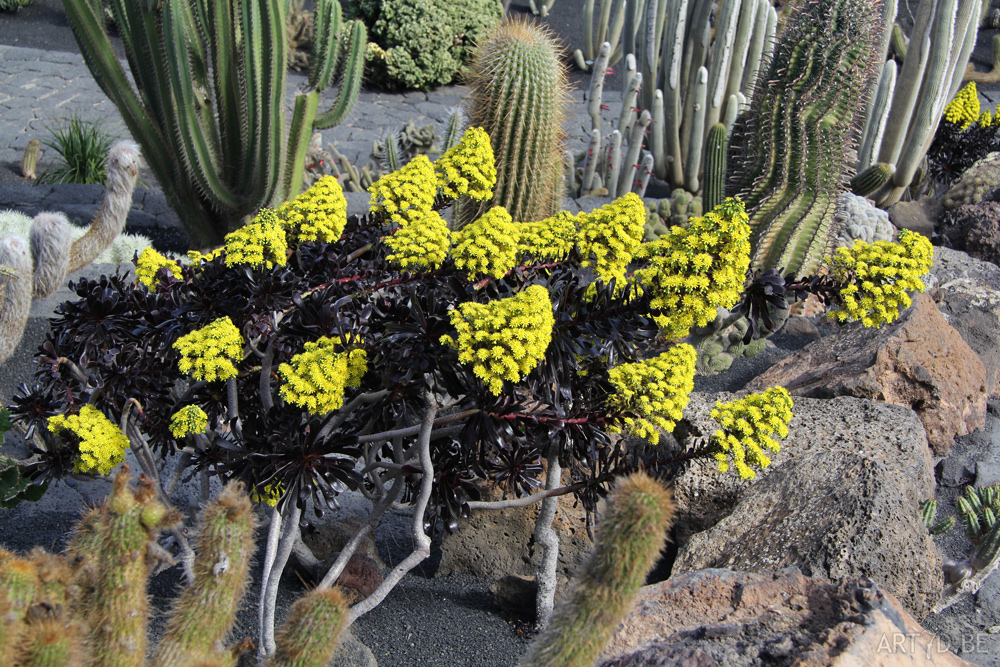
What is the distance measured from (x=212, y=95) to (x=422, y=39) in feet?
13.9

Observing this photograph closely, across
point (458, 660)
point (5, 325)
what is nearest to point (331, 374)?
point (458, 660)

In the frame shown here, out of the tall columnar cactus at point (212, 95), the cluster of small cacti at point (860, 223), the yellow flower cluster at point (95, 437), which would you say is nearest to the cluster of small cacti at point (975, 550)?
the yellow flower cluster at point (95, 437)

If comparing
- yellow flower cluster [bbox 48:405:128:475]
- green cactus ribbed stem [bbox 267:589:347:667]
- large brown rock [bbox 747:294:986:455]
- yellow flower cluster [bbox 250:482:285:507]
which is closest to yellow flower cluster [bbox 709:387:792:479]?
green cactus ribbed stem [bbox 267:589:347:667]

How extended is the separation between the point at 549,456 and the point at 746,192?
3.13 metres

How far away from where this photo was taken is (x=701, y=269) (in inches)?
74.9

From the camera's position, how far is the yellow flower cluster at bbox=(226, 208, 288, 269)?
1932 mm

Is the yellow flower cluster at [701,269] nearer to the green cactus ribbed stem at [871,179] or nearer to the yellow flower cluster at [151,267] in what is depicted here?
the yellow flower cluster at [151,267]

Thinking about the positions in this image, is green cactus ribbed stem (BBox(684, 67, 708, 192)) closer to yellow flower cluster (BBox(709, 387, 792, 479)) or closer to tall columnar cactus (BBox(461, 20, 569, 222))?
tall columnar cactus (BBox(461, 20, 569, 222))

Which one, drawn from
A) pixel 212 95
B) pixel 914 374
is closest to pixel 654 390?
pixel 914 374

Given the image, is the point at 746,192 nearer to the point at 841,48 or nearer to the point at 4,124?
the point at 841,48

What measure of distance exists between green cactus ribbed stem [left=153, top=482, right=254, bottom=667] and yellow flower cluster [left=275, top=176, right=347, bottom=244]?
93cm

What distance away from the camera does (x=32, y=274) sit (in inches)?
139

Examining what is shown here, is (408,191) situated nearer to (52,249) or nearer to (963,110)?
(52,249)

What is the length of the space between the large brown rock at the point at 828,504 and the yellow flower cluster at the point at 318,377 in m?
1.22
